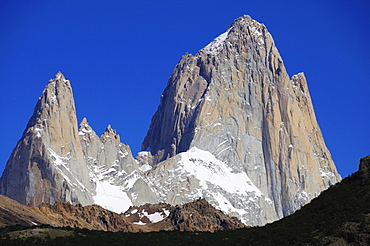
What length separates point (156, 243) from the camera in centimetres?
12656

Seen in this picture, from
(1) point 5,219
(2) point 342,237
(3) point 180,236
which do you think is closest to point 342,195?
(2) point 342,237

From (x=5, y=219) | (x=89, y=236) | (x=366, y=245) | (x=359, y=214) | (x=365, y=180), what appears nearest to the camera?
(x=366, y=245)

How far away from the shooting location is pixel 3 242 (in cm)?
11962

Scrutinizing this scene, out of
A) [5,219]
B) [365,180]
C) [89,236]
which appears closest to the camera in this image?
[365,180]

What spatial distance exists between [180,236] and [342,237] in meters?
31.1

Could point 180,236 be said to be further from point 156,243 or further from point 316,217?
point 316,217

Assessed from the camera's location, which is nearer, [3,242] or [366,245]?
[366,245]

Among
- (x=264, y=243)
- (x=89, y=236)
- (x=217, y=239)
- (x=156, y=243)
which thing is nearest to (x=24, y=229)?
(x=89, y=236)

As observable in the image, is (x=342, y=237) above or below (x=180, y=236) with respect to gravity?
below

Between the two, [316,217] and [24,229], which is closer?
[316,217]

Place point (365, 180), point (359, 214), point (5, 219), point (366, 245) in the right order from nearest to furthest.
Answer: point (366, 245), point (359, 214), point (365, 180), point (5, 219)

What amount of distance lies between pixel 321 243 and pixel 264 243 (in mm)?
9707

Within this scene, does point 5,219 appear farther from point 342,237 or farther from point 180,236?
point 342,237

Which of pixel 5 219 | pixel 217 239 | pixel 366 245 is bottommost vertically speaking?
pixel 366 245
